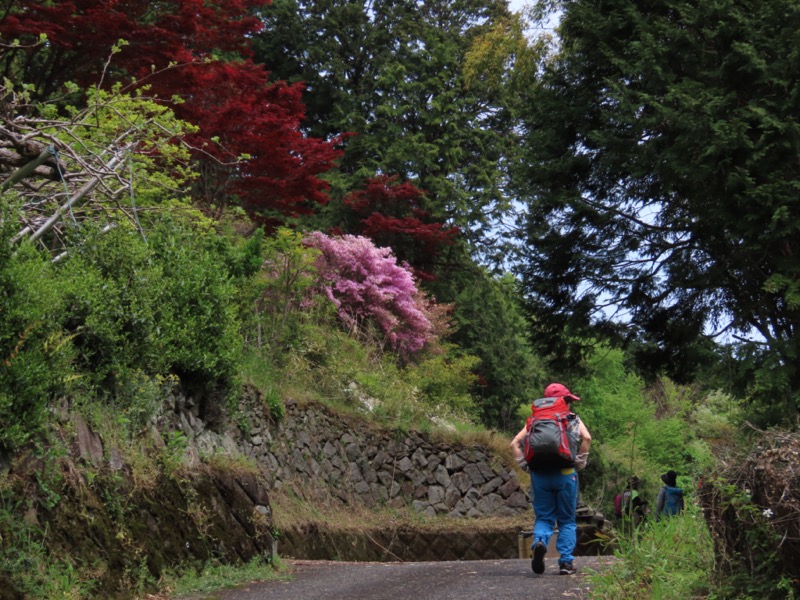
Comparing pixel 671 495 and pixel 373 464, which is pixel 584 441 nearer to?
pixel 671 495

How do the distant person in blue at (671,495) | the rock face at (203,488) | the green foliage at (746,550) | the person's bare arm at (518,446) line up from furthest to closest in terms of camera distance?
the distant person in blue at (671,495) < the person's bare arm at (518,446) < the rock face at (203,488) < the green foliage at (746,550)

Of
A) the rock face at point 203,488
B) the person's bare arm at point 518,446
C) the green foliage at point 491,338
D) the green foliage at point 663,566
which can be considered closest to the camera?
the green foliage at point 663,566

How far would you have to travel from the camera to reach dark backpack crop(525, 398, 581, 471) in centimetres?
723

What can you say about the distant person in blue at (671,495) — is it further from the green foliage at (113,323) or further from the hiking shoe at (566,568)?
the green foliage at (113,323)

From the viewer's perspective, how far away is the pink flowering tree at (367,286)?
19.5 m

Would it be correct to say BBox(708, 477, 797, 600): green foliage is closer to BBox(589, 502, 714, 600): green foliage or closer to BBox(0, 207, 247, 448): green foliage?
BBox(589, 502, 714, 600): green foliage

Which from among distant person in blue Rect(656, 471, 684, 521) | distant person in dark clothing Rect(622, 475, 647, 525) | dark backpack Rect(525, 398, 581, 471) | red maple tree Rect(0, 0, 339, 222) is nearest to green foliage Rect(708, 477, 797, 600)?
distant person in dark clothing Rect(622, 475, 647, 525)

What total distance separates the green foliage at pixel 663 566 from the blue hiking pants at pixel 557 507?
4.49 ft

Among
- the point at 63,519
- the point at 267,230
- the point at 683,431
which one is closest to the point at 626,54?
the point at 267,230

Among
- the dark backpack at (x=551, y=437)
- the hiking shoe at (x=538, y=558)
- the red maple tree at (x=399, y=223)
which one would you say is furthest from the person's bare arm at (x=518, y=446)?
the red maple tree at (x=399, y=223)

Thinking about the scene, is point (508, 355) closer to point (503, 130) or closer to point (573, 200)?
point (503, 130)

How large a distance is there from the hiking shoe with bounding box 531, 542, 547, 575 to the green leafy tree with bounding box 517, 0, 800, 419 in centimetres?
454

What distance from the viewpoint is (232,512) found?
8758 millimetres

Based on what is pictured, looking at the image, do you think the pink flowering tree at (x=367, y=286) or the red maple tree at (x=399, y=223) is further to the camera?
the red maple tree at (x=399, y=223)
